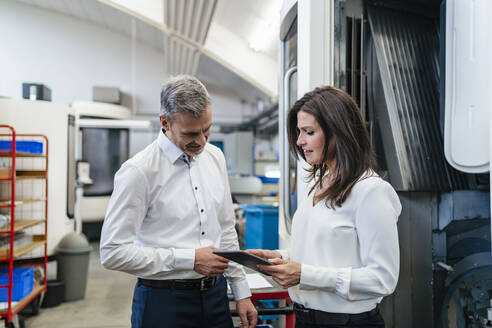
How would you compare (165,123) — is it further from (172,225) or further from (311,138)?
(311,138)

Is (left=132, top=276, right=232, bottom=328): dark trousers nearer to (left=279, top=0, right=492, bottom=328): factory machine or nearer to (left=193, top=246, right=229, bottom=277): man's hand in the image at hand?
(left=193, top=246, right=229, bottom=277): man's hand

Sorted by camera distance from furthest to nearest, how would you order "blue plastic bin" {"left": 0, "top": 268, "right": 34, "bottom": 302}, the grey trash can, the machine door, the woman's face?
the grey trash can, "blue plastic bin" {"left": 0, "top": 268, "right": 34, "bottom": 302}, the machine door, the woman's face

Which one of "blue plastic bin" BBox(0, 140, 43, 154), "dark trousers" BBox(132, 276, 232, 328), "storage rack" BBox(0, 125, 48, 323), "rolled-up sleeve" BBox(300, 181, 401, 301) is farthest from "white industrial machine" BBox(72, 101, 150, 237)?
"rolled-up sleeve" BBox(300, 181, 401, 301)

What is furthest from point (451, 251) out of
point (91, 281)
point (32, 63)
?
point (32, 63)

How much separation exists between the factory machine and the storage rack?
2.40 meters

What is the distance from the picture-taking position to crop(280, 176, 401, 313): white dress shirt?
112 cm

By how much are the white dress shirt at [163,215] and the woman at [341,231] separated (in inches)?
13.8

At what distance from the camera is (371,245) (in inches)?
44.4

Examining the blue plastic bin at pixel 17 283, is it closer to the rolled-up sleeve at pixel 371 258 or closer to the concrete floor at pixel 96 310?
the concrete floor at pixel 96 310

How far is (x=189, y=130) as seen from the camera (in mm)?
1385

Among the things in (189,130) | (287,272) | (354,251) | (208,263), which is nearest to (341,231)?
(354,251)

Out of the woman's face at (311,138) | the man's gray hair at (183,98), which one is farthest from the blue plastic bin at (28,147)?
the woman's face at (311,138)

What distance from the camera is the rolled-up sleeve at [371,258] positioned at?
1.12 meters

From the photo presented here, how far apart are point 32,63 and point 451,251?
9.58 meters
